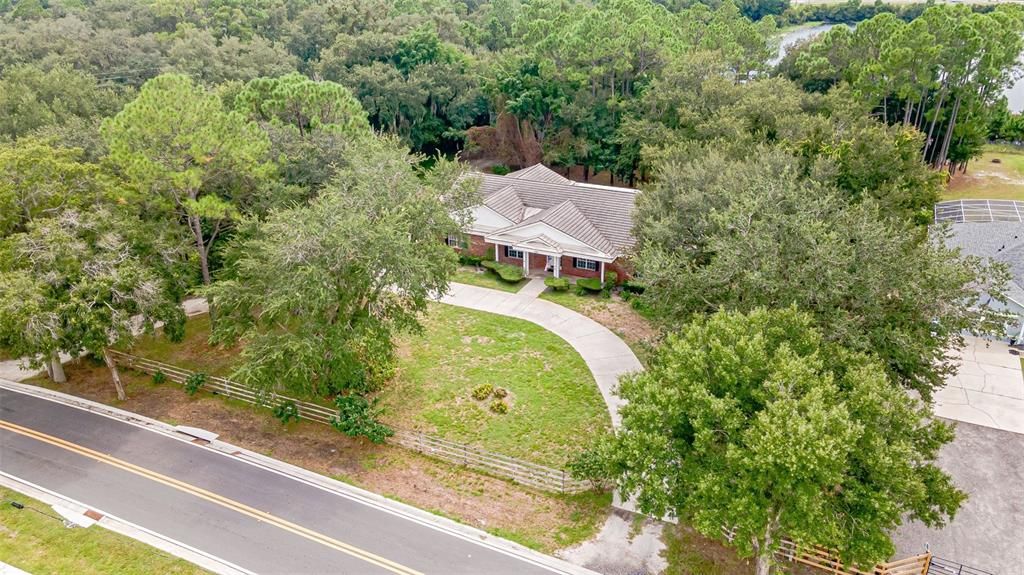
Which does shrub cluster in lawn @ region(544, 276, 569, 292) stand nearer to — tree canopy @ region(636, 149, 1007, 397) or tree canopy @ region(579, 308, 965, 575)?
tree canopy @ region(636, 149, 1007, 397)

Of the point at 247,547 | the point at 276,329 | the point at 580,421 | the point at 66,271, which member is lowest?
the point at 247,547

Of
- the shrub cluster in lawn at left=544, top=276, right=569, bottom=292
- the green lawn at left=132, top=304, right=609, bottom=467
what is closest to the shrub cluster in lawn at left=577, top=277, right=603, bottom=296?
the shrub cluster in lawn at left=544, top=276, right=569, bottom=292

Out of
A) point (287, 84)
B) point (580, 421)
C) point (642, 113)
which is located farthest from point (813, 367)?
point (642, 113)

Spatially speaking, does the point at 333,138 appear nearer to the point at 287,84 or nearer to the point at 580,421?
the point at 287,84

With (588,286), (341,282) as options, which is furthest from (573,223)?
(341,282)

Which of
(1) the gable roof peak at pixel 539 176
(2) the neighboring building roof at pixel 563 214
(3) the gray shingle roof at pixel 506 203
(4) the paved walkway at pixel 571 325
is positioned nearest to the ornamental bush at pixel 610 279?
(2) the neighboring building roof at pixel 563 214

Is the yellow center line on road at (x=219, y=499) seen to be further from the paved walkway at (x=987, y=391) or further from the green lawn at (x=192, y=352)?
the paved walkway at (x=987, y=391)
